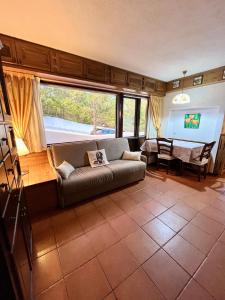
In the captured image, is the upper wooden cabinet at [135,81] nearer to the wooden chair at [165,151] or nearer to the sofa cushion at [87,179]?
the wooden chair at [165,151]

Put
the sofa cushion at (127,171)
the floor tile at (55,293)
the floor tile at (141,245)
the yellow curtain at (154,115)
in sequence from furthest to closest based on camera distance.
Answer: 1. the yellow curtain at (154,115)
2. the sofa cushion at (127,171)
3. the floor tile at (141,245)
4. the floor tile at (55,293)

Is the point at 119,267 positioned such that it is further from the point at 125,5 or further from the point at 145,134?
the point at 145,134

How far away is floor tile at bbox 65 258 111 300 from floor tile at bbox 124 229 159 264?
390 millimetres

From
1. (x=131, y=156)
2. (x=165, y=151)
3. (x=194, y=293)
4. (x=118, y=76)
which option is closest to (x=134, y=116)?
(x=118, y=76)

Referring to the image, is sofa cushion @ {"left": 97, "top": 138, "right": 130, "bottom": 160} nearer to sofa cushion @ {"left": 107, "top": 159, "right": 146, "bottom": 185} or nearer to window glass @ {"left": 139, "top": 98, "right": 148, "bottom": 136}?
sofa cushion @ {"left": 107, "top": 159, "right": 146, "bottom": 185}

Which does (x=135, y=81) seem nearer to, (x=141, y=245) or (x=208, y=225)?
(x=208, y=225)

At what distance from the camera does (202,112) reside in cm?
361

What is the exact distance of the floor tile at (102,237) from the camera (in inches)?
59.4

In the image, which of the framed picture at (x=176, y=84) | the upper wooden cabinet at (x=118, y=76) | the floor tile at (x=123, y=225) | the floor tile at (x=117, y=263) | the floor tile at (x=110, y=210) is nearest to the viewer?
the floor tile at (x=117, y=263)

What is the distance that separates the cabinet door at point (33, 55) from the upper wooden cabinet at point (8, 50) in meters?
0.06

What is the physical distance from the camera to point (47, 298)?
3.51 feet

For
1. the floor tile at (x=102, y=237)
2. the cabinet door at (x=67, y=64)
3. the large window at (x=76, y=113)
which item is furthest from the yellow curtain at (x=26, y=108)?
the floor tile at (x=102, y=237)

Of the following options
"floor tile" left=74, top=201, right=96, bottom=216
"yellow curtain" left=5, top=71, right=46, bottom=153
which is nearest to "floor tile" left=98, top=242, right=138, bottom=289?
"floor tile" left=74, top=201, right=96, bottom=216

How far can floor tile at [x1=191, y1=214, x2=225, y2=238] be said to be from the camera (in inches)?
67.1
